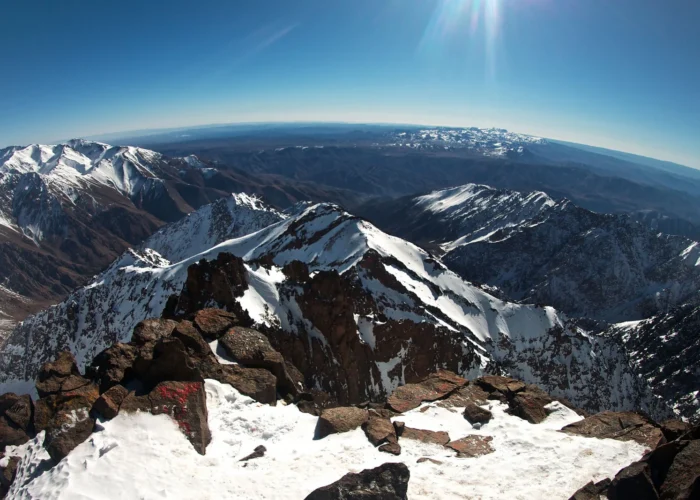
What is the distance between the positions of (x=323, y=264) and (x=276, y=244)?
3254 centimetres

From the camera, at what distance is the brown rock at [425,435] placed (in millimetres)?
22844

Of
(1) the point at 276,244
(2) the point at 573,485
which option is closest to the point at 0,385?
(1) the point at 276,244

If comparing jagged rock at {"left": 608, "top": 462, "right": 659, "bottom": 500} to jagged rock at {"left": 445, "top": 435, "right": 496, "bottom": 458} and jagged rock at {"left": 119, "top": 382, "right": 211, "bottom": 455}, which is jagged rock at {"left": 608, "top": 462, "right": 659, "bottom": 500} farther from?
jagged rock at {"left": 119, "top": 382, "right": 211, "bottom": 455}

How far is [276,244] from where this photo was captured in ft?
491

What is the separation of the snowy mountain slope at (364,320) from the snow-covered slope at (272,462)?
34.5 metres

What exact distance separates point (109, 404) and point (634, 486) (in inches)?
973

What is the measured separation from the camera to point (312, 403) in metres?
27.8

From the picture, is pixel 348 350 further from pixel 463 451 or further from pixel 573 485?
pixel 573 485

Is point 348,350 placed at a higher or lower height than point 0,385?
higher

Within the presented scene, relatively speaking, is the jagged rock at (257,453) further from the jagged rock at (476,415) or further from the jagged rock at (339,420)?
the jagged rock at (476,415)

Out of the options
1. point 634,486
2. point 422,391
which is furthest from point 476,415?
point 634,486

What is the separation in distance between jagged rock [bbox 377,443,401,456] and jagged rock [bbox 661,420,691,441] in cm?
1416

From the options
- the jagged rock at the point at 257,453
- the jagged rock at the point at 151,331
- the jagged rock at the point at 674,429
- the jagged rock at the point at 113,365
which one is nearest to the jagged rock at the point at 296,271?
the jagged rock at the point at 151,331

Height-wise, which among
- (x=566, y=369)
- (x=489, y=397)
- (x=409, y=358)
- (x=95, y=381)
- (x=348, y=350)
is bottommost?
(x=566, y=369)
